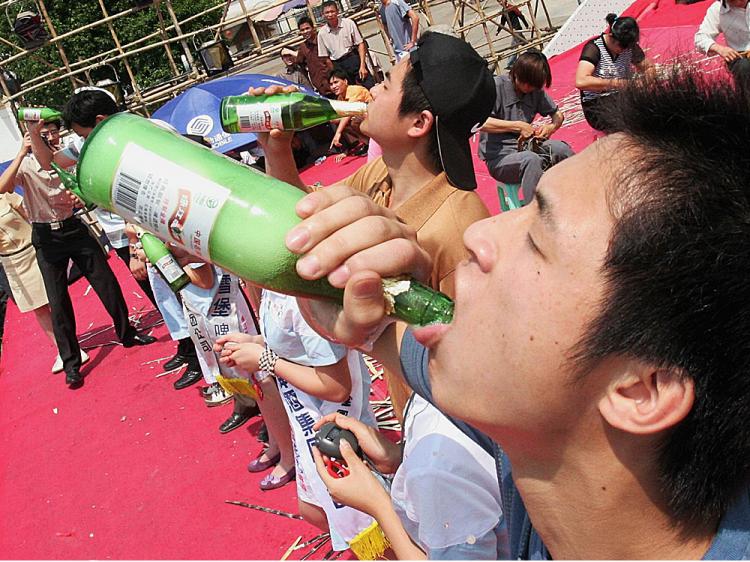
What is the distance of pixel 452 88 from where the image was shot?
2402 millimetres

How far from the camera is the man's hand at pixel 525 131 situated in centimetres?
534

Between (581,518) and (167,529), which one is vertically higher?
(581,518)

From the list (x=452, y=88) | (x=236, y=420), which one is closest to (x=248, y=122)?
(x=452, y=88)

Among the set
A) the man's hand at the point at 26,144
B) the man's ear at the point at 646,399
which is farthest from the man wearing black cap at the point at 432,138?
the man's hand at the point at 26,144

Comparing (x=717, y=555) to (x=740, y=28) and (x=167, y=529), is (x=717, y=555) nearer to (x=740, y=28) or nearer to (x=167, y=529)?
(x=167, y=529)

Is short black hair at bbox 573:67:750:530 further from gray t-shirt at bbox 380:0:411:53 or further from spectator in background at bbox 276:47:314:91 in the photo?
spectator in background at bbox 276:47:314:91

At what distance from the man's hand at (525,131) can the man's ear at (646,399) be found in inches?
179

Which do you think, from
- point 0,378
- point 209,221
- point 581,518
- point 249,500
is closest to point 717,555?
point 581,518

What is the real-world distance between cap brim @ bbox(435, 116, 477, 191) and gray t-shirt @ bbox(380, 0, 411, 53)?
9086 mm

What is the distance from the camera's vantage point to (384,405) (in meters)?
4.64

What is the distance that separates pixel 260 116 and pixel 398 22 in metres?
9.39

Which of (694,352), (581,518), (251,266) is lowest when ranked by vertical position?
(581,518)

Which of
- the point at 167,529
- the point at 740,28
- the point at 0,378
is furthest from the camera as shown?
the point at 0,378

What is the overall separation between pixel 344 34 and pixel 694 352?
11.3 meters
